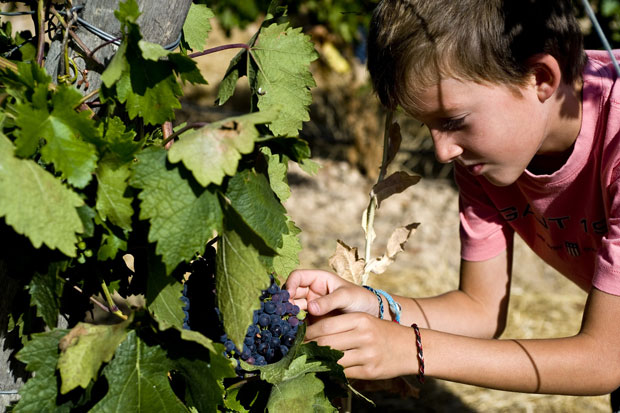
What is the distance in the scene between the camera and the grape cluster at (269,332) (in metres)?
1.10

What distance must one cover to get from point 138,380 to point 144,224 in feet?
0.79

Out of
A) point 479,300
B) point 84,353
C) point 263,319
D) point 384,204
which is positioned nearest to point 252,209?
point 263,319

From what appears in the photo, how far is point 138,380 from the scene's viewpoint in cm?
100

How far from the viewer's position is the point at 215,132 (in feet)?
2.94

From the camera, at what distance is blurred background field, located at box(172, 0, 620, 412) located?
2516 millimetres

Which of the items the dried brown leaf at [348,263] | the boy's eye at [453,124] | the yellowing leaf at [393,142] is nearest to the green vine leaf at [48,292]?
the dried brown leaf at [348,263]

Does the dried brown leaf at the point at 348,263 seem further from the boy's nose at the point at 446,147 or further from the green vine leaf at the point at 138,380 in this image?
the green vine leaf at the point at 138,380

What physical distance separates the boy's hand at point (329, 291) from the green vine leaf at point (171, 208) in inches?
20.2

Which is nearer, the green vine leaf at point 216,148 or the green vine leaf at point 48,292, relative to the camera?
the green vine leaf at point 216,148

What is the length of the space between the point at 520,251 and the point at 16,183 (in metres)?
3.31

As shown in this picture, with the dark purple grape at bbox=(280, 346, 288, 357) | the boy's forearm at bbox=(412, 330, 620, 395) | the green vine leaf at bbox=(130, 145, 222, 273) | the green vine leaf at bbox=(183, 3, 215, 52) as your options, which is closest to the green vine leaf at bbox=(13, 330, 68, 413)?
the green vine leaf at bbox=(130, 145, 222, 273)

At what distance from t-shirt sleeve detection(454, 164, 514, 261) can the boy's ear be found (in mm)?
459

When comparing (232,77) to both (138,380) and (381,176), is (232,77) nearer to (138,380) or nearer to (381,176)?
(381,176)

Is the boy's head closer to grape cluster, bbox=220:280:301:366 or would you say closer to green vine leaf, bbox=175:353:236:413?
grape cluster, bbox=220:280:301:366
